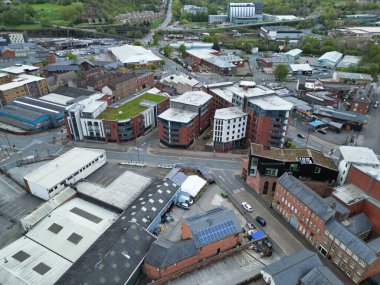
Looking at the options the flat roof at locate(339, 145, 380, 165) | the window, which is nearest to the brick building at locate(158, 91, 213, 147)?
the window

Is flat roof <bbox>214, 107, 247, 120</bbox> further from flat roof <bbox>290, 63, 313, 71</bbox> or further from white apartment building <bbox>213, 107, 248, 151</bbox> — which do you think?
flat roof <bbox>290, 63, 313, 71</bbox>

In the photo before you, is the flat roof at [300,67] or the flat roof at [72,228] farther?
the flat roof at [300,67]

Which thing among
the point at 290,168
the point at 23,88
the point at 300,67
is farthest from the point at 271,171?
the point at 300,67

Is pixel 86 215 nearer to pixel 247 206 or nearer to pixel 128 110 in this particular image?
pixel 247 206

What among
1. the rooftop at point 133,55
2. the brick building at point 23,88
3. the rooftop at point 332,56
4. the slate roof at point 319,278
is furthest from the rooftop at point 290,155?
the rooftop at point 332,56

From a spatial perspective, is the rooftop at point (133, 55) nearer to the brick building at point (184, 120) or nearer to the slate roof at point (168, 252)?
the brick building at point (184, 120)

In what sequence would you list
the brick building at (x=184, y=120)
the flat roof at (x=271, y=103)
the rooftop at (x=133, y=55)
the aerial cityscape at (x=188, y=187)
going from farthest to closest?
the rooftop at (x=133, y=55), the brick building at (x=184, y=120), the flat roof at (x=271, y=103), the aerial cityscape at (x=188, y=187)
